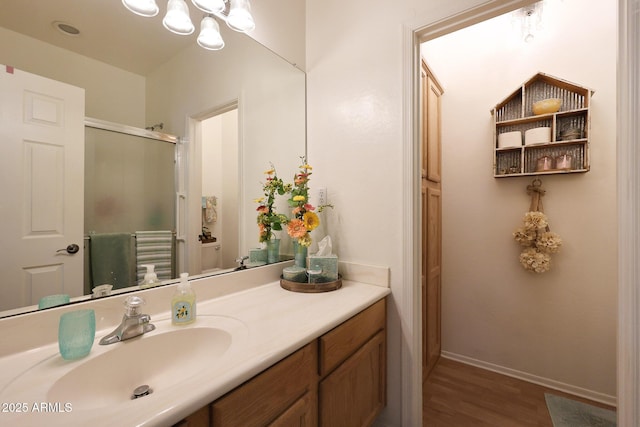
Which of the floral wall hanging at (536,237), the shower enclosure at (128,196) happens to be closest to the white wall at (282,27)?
the shower enclosure at (128,196)

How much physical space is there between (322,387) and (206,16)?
1.54 meters

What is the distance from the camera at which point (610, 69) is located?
1.65 metres

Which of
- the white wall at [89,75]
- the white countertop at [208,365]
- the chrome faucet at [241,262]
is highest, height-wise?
the white wall at [89,75]

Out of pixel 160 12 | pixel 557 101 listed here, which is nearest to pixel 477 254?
pixel 557 101

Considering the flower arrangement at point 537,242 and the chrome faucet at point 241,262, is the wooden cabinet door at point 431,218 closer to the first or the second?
the flower arrangement at point 537,242

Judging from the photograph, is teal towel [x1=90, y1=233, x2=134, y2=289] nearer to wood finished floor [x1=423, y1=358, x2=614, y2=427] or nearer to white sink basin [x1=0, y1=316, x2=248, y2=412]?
white sink basin [x1=0, y1=316, x2=248, y2=412]

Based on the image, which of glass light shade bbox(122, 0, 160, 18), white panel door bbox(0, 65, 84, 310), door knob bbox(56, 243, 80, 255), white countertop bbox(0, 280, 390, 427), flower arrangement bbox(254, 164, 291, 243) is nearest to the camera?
white countertop bbox(0, 280, 390, 427)

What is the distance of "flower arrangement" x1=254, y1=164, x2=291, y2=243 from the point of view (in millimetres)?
1454

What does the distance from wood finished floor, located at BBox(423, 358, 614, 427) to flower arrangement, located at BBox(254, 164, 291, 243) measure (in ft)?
4.55

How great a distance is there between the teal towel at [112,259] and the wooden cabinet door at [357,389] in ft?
2.56

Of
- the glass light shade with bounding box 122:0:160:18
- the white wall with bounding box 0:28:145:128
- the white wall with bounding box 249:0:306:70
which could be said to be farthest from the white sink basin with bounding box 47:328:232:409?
the white wall with bounding box 249:0:306:70

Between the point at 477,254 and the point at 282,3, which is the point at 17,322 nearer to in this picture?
the point at 282,3

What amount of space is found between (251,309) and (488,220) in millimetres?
1873

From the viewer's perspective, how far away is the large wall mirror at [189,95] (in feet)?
2.64
